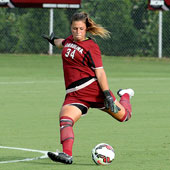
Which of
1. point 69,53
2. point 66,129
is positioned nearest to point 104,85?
point 69,53

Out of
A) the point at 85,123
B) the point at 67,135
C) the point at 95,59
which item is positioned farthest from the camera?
the point at 85,123

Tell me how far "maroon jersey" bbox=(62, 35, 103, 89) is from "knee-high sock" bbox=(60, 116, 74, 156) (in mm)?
539

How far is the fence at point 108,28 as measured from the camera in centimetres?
3050

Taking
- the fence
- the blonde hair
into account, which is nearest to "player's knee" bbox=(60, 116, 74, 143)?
the blonde hair

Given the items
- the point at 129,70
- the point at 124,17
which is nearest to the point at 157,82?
the point at 129,70

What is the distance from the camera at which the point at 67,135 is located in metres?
8.55

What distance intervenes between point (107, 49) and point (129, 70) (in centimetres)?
495

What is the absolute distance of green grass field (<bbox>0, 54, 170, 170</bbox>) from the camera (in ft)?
30.0

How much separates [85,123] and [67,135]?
441 cm

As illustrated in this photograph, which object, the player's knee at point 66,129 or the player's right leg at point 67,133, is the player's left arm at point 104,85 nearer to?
the player's right leg at point 67,133

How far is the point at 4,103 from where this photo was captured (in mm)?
16125

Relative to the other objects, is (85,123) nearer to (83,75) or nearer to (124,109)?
(124,109)

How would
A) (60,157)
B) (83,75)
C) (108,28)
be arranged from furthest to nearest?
(108,28) → (83,75) → (60,157)

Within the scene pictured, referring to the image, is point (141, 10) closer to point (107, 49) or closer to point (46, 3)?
point (107, 49)
